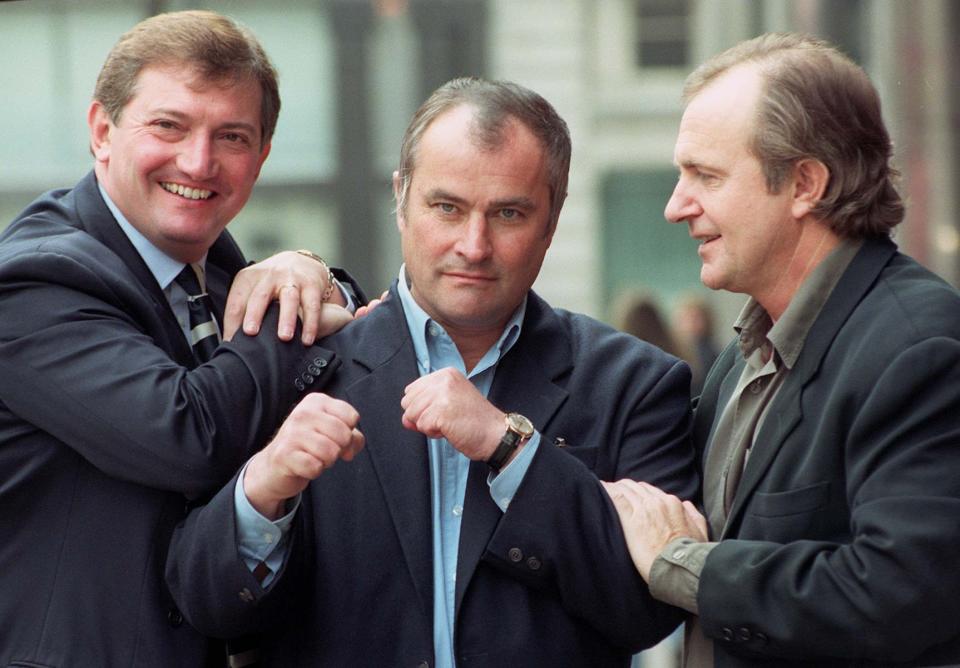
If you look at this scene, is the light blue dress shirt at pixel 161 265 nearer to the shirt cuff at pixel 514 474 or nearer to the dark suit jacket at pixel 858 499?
the shirt cuff at pixel 514 474

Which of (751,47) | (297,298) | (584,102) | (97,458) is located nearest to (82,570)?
(97,458)

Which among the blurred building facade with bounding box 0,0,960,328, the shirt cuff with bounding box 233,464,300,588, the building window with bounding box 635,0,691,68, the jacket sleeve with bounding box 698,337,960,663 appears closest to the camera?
the jacket sleeve with bounding box 698,337,960,663

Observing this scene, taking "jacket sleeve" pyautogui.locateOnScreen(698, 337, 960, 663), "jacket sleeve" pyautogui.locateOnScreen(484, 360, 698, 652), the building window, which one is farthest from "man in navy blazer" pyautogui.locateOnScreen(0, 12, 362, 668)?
the building window

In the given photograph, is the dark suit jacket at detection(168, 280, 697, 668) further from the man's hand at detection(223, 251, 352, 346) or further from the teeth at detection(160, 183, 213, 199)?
the teeth at detection(160, 183, 213, 199)

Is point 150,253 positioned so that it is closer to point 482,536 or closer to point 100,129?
point 100,129

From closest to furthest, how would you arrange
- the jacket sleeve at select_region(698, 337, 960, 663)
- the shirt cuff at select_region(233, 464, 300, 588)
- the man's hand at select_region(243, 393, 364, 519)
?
the jacket sleeve at select_region(698, 337, 960, 663) → the man's hand at select_region(243, 393, 364, 519) → the shirt cuff at select_region(233, 464, 300, 588)

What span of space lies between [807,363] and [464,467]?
0.72 m

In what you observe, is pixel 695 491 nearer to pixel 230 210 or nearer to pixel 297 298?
pixel 297 298

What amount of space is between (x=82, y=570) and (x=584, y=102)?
23.4 ft

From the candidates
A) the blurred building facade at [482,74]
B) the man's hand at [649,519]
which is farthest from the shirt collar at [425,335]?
the blurred building facade at [482,74]

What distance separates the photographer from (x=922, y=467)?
2.54 meters

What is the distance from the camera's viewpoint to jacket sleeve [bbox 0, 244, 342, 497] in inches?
110

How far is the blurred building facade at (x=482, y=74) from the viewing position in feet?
27.4

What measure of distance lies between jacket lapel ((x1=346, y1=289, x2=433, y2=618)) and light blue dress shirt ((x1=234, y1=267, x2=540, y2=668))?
0.03 m
